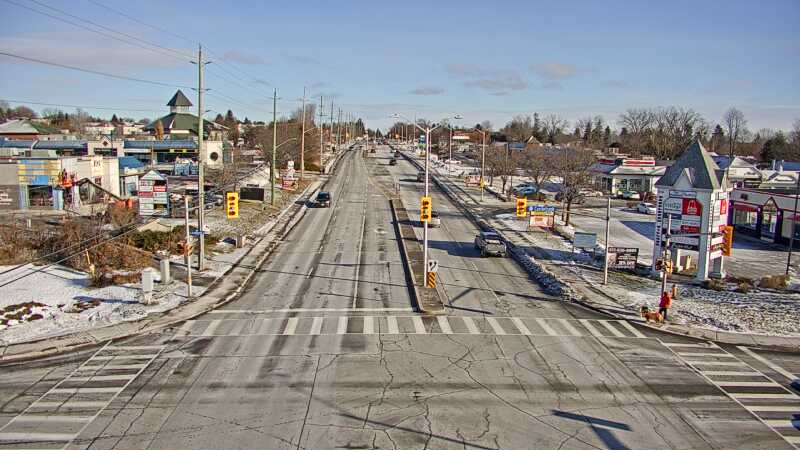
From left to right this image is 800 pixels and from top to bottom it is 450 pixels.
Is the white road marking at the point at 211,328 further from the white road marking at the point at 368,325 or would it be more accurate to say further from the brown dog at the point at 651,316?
the brown dog at the point at 651,316

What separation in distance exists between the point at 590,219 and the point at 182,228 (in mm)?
37666

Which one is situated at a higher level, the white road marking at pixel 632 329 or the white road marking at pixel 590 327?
the white road marking at pixel 590 327

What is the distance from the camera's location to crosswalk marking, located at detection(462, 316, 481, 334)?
2491 centimetres

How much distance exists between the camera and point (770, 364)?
22.3 meters

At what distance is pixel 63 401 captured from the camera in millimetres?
17672

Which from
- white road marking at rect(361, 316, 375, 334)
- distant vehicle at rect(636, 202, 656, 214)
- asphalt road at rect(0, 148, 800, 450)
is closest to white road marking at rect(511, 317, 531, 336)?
asphalt road at rect(0, 148, 800, 450)

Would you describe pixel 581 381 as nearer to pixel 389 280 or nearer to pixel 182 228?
pixel 389 280

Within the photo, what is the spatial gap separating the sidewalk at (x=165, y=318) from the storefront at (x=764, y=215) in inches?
1486

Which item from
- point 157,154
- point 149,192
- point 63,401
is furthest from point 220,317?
point 157,154

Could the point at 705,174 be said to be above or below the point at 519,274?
above

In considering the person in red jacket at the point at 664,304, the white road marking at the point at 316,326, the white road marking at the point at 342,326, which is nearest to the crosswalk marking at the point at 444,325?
the white road marking at the point at 342,326

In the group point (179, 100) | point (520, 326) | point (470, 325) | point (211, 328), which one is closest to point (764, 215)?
point (520, 326)

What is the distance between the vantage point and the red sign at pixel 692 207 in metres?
34.9

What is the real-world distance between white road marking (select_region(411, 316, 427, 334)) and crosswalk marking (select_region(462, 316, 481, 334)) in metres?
1.77
